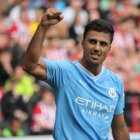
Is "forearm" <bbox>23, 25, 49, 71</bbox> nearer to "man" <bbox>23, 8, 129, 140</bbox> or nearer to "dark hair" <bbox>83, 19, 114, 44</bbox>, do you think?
"man" <bbox>23, 8, 129, 140</bbox>

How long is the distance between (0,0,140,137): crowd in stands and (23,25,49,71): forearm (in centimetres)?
518

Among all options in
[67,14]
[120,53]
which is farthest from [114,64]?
[67,14]

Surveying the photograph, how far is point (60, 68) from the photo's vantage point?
4.20 metres

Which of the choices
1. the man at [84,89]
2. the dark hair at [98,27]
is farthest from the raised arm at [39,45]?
the dark hair at [98,27]

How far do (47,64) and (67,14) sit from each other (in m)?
6.13

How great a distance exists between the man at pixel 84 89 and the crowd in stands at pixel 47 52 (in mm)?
4940

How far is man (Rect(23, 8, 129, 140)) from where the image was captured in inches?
163

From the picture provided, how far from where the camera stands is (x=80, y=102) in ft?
13.6

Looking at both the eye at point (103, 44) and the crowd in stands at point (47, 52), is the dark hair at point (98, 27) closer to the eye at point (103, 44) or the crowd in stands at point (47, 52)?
the eye at point (103, 44)

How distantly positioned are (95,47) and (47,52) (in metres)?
5.74

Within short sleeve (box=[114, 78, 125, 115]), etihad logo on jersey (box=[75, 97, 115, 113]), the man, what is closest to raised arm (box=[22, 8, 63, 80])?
the man

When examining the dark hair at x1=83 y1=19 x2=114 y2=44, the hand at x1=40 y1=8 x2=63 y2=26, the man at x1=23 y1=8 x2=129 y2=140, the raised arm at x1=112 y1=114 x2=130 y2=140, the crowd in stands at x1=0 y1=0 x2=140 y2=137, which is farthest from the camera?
the crowd in stands at x1=0 y1=0 x2=140 y2=137

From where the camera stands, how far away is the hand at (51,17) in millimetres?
3848

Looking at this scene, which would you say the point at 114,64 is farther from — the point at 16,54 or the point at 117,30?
the point at 16,54
